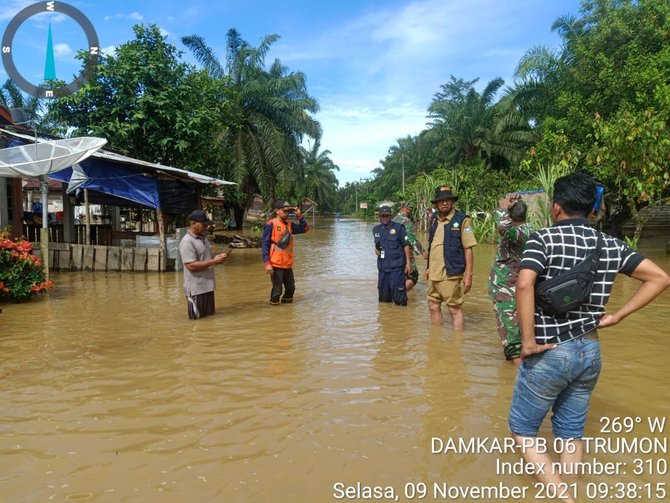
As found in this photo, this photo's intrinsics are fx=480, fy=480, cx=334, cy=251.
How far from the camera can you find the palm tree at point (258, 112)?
975 inches

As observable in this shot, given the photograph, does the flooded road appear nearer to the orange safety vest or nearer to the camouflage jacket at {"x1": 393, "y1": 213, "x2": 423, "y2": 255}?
the orange safety vest

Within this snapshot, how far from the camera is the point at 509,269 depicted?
4.71m

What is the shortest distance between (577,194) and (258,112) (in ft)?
82.0

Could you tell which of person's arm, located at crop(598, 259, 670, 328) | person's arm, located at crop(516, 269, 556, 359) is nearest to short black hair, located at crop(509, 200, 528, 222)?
person's arm, located at crop(598, 259, 670, 328)

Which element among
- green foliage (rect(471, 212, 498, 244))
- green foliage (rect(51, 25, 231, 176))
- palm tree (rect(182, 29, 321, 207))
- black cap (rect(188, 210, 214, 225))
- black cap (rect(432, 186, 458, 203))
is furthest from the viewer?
palm tree (rect(182, 29, 321, 207))


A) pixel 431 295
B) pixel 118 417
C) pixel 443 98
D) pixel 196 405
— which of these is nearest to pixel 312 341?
pixel 431 295

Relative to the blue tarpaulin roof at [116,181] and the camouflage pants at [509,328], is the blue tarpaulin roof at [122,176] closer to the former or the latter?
the blue tarpaulin roof at [116,181]

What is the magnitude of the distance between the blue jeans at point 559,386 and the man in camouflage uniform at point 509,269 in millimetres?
2044

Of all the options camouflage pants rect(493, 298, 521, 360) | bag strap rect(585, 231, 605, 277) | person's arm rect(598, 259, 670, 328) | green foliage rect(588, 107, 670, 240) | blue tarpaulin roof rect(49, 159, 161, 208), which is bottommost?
camouflage pants rect(493, 298, 521, 360)

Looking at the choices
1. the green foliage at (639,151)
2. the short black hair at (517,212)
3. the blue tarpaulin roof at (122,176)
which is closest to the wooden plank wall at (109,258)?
the blue tarpaulin roof at (122,176)

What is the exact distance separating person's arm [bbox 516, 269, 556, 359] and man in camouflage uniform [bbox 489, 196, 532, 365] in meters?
2.21

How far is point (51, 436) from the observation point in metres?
3.19

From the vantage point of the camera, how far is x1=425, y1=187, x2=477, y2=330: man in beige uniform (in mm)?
5363

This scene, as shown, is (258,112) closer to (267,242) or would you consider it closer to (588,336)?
(267,242)
